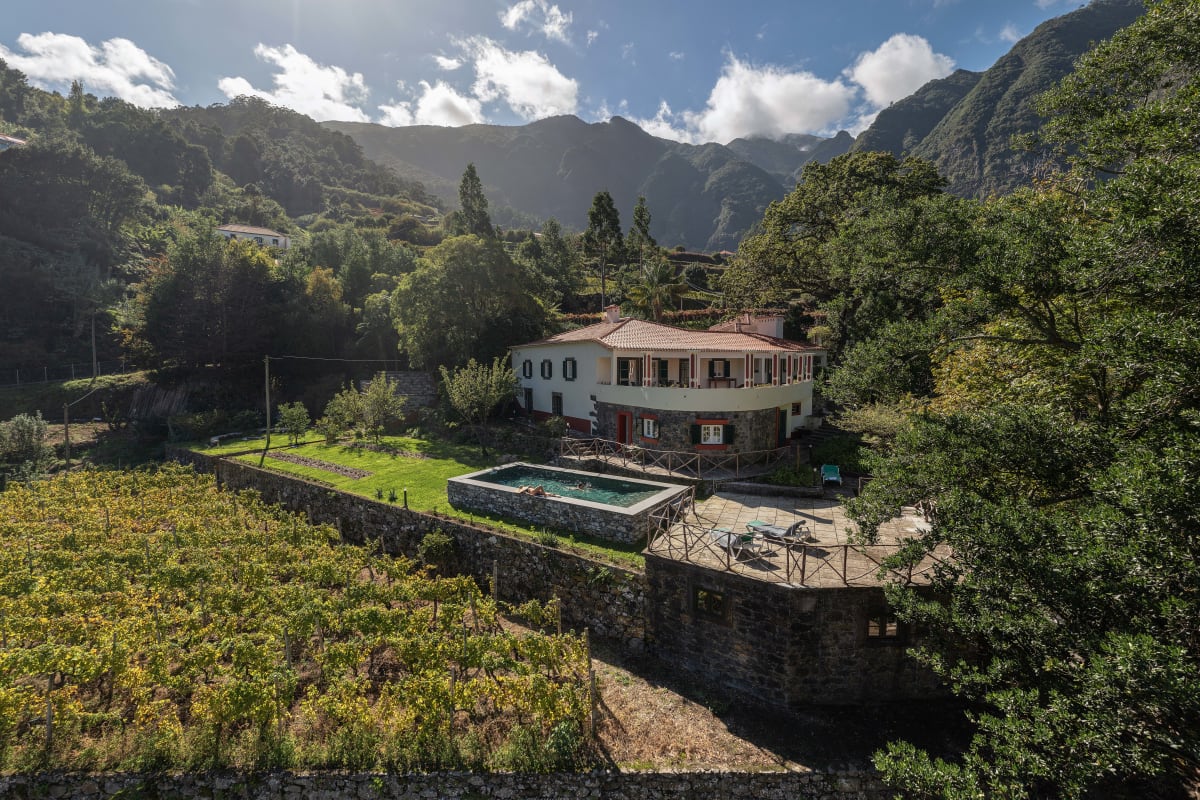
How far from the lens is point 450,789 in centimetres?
991

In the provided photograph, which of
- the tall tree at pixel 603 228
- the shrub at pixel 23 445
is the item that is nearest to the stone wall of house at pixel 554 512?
the shrub at pixel 23 445

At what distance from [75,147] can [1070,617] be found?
9451cm

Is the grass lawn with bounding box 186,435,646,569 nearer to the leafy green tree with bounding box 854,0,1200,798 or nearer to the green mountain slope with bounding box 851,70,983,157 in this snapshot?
the leafy green tree with bounding box 854,0,1200,798

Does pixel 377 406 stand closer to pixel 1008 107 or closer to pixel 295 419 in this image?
pixel 295 419

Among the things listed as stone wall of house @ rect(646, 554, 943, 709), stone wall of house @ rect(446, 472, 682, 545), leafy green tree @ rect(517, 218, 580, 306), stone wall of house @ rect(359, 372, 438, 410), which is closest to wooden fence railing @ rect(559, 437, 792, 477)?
stone wall of house @ rect(446, 472, 682, 545)

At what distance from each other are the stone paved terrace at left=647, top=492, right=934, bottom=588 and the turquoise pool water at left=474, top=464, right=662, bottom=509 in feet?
8.31

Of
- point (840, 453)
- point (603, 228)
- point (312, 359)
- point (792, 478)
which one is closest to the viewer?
point (792, 478)

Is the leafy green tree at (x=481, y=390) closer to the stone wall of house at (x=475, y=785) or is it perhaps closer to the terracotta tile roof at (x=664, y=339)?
the terracotta tile roof at (x=664, y=339)

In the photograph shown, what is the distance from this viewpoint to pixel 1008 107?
74938 mm

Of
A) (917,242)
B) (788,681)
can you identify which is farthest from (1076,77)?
(788,681)

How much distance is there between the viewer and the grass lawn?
16.3 m

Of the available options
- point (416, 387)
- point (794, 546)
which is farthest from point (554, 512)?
point (416, 387)

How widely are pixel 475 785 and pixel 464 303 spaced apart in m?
29.3

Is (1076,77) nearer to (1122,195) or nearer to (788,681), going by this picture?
(1122,195)
